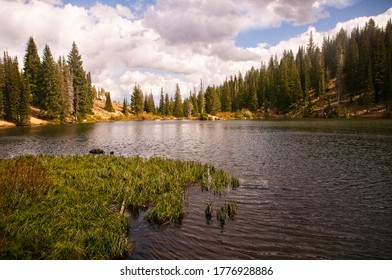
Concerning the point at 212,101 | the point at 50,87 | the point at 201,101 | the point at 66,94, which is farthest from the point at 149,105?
the point at 50,87

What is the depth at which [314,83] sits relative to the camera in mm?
116500

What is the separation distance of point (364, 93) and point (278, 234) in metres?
90.9

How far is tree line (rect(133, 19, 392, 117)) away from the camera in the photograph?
3403 inches

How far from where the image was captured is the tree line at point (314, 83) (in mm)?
86438

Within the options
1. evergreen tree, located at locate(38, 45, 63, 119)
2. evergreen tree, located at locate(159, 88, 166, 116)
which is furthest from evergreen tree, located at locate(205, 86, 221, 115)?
evergreen tree, located at locate(38, 45, 63, 119)

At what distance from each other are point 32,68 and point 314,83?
335 ft

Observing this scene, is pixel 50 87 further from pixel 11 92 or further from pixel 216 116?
pixel 216 116

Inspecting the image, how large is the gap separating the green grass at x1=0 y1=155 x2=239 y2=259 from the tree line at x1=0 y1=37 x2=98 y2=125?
221ft

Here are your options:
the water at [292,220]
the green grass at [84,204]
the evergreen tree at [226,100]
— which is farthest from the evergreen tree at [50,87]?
the evergreen tree at [226,100]

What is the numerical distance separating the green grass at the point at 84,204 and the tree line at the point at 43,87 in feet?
221

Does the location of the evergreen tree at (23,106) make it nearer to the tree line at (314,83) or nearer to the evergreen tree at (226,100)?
the tree line at (314,83)

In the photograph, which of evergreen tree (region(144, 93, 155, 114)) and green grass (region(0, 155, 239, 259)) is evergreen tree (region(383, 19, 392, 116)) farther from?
evergreen tree (region(144, 93, 155, 114))

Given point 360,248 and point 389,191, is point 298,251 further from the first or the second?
point 389,191
